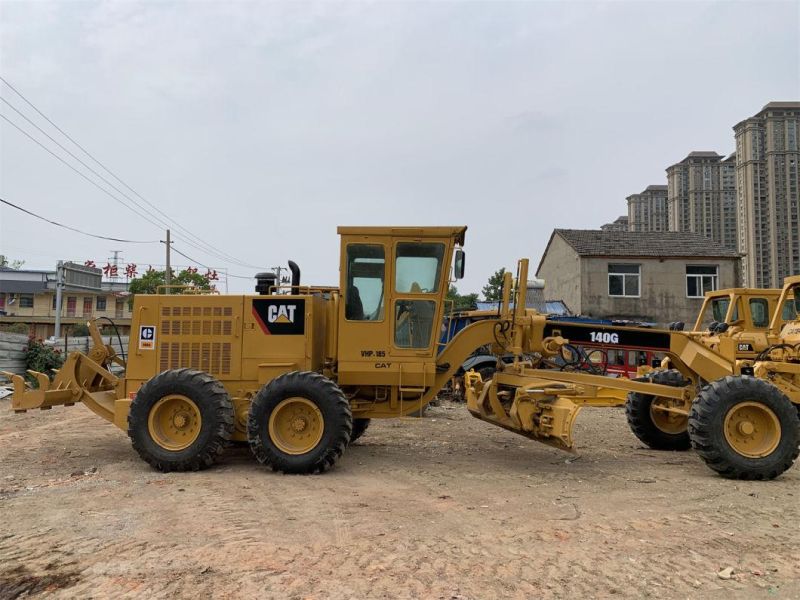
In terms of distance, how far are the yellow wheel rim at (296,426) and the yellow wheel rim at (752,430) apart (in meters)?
4.63

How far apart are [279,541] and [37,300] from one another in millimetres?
53592

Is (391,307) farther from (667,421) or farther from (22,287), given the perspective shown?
(22,287)

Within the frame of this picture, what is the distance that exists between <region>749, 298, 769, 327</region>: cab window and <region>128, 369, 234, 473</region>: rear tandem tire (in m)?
9.50

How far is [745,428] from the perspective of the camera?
22.7 ft

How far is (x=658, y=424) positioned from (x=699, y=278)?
73.4ft

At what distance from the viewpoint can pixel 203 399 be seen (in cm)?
700

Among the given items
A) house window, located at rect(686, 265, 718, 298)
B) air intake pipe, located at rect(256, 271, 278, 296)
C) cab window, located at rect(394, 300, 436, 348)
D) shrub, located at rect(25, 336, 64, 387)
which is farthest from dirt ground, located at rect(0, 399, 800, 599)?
house window, located at rect(686, 265, 718, 298)

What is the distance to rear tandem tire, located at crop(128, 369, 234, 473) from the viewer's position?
6980 mm

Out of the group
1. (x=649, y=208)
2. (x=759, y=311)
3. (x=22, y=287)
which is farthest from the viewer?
(x=649, y=208)

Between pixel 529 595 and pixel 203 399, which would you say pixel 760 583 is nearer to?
pixel 529 595

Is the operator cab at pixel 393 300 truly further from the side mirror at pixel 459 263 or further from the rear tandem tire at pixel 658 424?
the rear tandem tire at pixel 658 424

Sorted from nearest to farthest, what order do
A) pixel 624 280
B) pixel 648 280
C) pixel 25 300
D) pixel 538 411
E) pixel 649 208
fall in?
pixel 538 411 < pixel 648 280 < pixel 624 280 < pixel 25 300 < pixel 649 208

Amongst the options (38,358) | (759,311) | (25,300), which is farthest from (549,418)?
(25,300)

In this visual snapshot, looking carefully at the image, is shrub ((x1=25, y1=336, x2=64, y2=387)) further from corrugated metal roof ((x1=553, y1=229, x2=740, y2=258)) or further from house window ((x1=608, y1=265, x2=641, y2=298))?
house window ((x1=608, y1=265, x2=641, y2=298))
